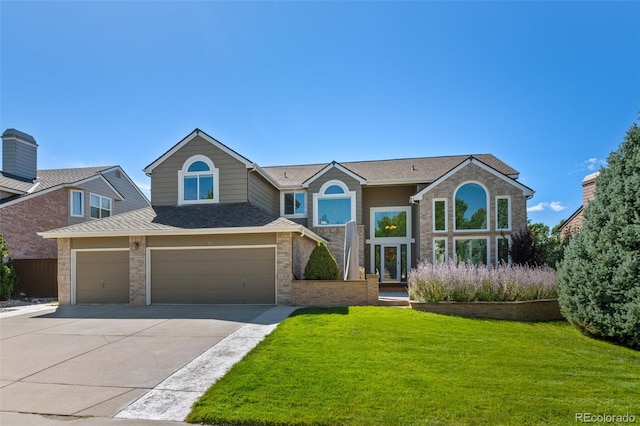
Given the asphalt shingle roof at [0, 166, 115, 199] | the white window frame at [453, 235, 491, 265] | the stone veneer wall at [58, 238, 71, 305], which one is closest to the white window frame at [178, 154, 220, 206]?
the stone veneer wall at [58, 238, 71, 305]

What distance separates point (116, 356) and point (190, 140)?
10.9 m

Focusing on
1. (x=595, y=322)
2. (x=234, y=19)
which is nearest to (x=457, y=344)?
(x=595, y=322)

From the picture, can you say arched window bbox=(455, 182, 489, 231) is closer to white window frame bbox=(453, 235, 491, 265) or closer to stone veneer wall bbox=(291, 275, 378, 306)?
white window frame bbox=(453, 235, 491, 265)

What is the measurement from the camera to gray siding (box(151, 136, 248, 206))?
15859mm

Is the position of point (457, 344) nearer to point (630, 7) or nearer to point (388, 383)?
point (388, 383)

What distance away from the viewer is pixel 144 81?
13.3 metres

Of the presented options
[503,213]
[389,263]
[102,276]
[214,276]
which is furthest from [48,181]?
[503,213]

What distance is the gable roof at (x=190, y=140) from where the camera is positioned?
15820 mm

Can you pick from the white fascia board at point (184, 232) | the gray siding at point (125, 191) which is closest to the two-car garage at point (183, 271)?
the white fascia board at point (184, 232)

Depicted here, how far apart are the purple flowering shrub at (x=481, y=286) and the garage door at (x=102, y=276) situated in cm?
1082

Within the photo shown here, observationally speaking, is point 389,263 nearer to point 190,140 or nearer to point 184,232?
point 184,232

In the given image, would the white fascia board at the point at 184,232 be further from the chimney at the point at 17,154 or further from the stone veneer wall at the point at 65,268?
the chimney at the point at 17,154

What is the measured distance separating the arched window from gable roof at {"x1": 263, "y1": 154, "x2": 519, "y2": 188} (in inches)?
88.8

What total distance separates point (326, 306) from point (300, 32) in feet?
29.4
